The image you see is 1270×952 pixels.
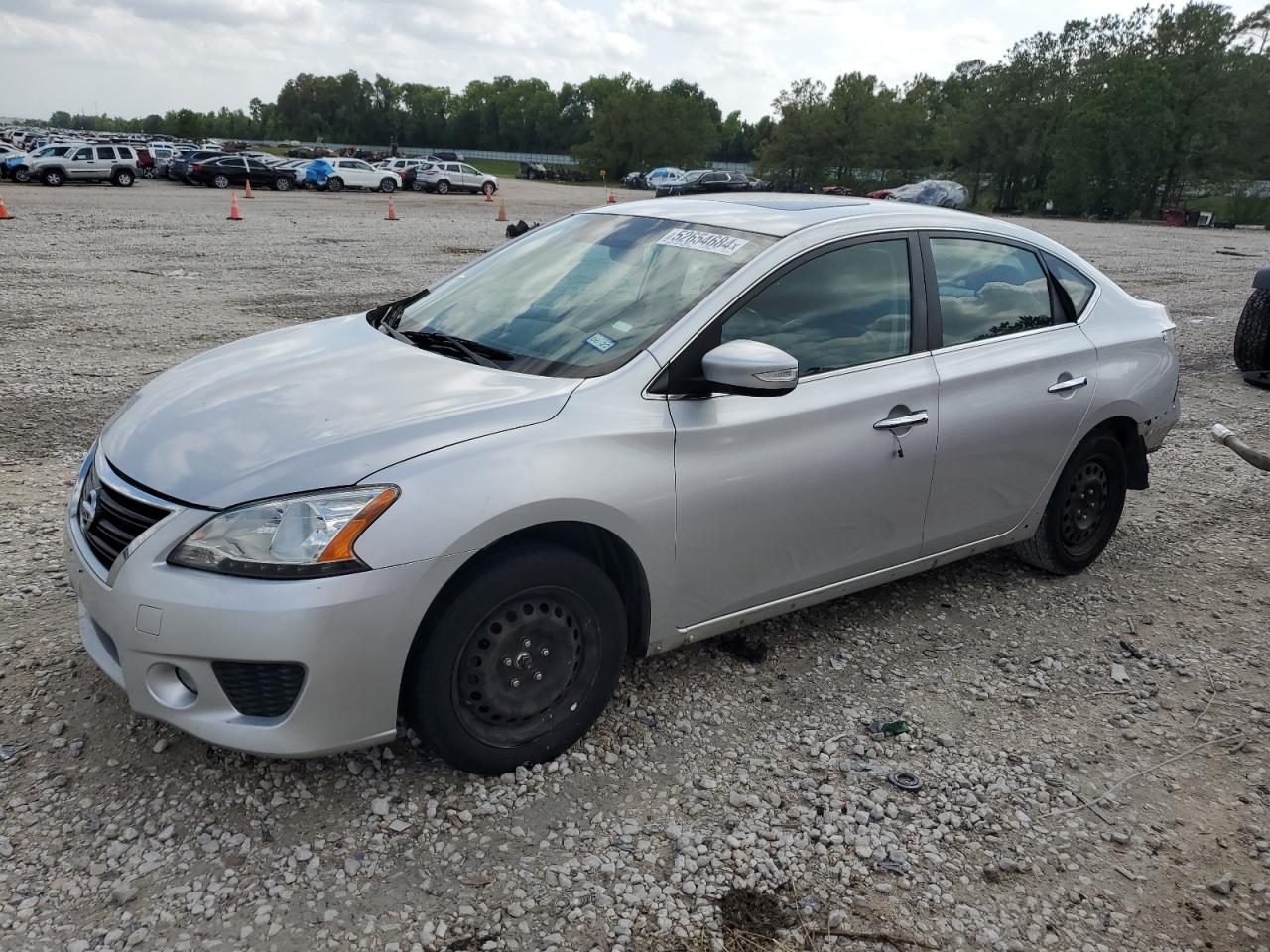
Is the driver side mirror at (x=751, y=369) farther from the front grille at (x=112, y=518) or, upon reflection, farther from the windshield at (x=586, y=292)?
the front grille at (x=112, y=518)

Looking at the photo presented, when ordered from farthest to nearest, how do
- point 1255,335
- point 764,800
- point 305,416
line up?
point 1255,335 → point 764,800 → point 305,416

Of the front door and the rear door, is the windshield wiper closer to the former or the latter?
the front door

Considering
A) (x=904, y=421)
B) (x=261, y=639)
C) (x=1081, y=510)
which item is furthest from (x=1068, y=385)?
(x=261, y=639)

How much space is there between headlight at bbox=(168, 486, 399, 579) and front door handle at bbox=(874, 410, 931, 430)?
6.20 feet

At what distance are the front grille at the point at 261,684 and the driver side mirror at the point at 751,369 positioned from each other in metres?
1.51

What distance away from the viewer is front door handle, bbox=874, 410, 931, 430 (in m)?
3.66

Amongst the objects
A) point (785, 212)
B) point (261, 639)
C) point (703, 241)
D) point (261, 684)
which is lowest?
point (261, 684)

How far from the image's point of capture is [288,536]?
8.56 ft

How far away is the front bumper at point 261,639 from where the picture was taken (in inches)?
101

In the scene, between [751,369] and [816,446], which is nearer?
[751,369]

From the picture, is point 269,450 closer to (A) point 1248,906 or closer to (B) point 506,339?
(B) point 506,339

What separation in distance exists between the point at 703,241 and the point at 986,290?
135 centimetres

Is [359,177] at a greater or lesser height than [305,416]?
lesser

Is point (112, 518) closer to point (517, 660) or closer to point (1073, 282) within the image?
point (517, 660)
